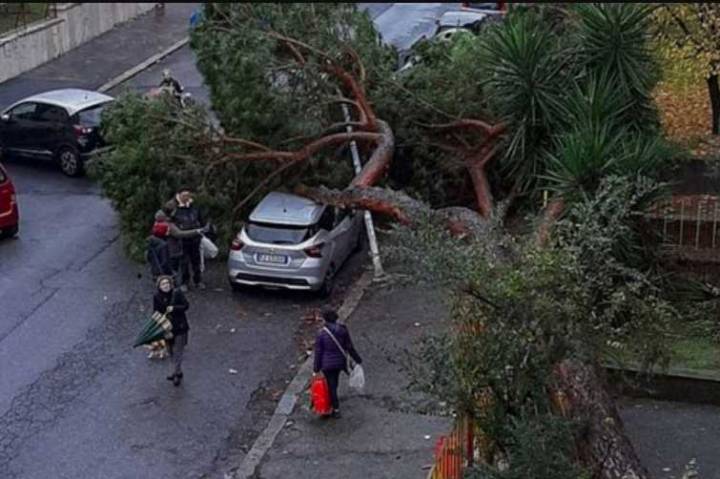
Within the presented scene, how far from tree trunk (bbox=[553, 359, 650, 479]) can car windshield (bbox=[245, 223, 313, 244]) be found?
6928 millimetres

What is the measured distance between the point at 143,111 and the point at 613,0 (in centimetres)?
715

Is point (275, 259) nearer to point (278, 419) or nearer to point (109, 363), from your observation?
point (109, 363)

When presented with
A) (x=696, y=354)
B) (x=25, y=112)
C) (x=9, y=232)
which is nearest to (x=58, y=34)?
(x=25, y=112)

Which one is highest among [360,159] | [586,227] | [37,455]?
A: [586,227]

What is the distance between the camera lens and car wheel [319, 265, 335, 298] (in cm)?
1991

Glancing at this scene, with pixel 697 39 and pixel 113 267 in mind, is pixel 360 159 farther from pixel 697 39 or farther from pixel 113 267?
pixel 697 39

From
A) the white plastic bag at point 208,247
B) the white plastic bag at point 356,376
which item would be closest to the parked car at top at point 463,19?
the white plastic bag at point 208,247

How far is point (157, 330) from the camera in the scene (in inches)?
661

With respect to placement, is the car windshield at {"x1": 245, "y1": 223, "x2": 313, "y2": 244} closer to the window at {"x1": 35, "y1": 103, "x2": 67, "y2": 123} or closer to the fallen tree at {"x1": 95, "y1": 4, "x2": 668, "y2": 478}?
the fallen tree at {"x1": 95, "y1": 4, "x2": 668, "y2": 478}

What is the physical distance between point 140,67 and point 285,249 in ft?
52.0

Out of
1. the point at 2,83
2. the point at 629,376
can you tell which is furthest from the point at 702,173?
the point at 2,83

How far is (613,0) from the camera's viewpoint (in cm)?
1967

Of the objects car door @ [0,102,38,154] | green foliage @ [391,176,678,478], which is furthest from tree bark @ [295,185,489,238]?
car door @ [0,102,38,154]

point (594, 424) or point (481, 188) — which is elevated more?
point (481, 188)
